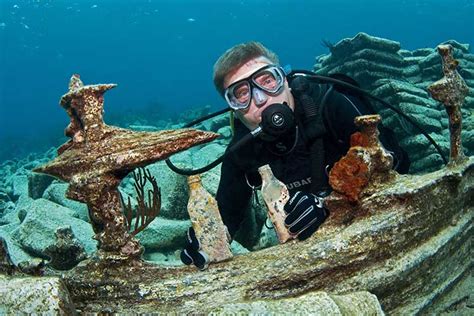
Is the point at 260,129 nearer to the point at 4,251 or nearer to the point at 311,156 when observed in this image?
the point at 311,156

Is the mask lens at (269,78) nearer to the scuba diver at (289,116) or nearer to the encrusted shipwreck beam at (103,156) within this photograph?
the scuba diver at (289,116)

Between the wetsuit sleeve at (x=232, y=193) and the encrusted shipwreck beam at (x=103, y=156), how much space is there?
2.06m

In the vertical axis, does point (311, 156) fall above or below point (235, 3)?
below

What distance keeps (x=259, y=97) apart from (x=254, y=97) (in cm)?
5

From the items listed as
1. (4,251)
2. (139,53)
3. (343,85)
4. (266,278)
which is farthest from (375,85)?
(139,53)

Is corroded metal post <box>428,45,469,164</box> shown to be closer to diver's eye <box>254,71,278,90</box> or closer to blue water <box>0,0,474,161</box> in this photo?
diver's eye <box>254,71,278,90</box>

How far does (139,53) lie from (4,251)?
152 meters

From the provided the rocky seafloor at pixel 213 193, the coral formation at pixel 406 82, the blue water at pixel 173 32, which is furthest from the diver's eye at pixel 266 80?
the blue water at pixel 173 32

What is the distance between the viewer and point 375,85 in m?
10.4

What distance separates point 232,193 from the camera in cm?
499

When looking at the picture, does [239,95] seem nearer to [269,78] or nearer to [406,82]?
[269,78]

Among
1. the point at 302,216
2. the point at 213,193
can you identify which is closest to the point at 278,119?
the point at 302,216

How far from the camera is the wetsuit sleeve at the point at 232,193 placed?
16.2 feet

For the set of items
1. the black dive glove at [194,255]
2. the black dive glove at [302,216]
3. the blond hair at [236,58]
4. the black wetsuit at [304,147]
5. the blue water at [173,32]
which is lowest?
the black dive glove at [194,255]
